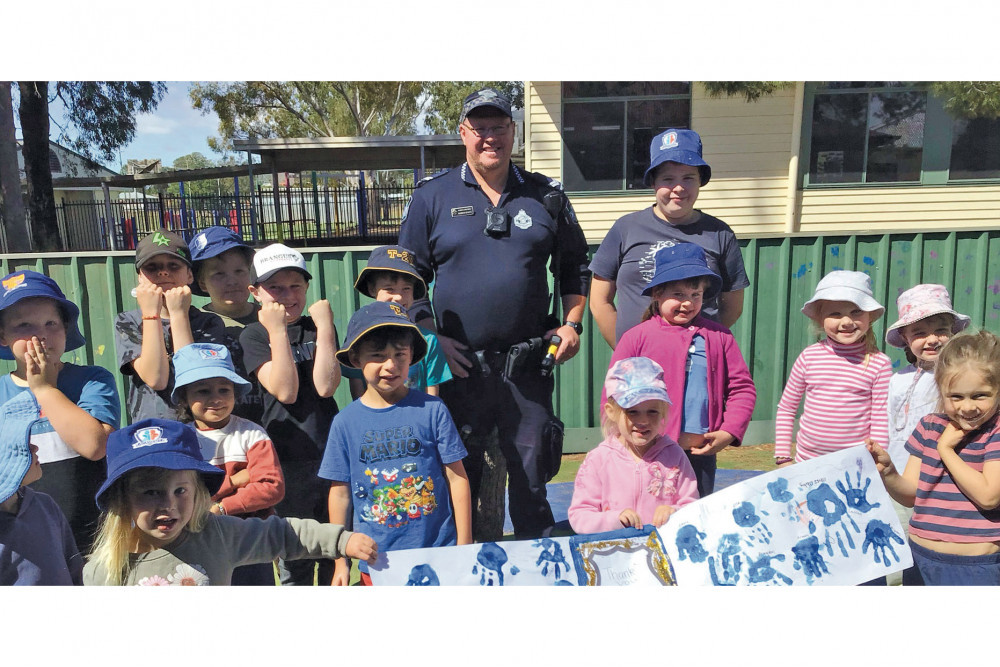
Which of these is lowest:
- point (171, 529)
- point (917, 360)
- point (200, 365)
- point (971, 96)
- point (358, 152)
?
point (171, 529)

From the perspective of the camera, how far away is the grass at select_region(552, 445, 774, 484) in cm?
491

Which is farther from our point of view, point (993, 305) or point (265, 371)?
point (993, 305)

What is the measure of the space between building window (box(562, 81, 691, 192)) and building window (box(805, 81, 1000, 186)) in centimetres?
161

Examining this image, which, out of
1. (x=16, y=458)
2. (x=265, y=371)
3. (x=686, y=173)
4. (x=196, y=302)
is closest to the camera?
(x=16, y=458)

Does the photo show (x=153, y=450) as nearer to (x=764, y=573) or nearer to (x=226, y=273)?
(x=226, y=273)

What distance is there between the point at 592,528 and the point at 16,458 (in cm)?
203

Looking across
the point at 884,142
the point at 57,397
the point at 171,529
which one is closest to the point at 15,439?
the point at 57,397

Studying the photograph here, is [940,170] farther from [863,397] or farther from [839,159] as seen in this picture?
[863,397]

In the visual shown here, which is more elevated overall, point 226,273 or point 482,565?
point 226,273

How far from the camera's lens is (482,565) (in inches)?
94.3

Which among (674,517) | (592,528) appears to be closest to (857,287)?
(674,517)

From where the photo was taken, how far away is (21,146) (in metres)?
5.23

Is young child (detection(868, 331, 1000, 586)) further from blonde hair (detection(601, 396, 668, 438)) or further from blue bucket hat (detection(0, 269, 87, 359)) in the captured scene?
blue bucket hat (detection(0, 269, 87, 359))

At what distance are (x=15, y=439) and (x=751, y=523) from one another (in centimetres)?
265
